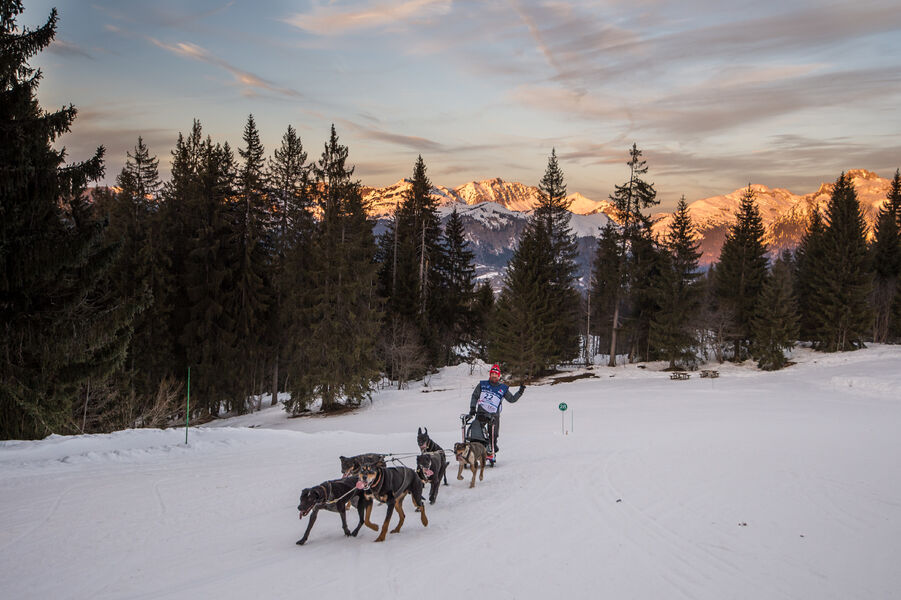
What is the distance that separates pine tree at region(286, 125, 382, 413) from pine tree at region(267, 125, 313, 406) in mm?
2188

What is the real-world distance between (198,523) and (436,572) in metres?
4.10

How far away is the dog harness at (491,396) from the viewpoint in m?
11.6

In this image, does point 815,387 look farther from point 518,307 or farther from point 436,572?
point 436,572

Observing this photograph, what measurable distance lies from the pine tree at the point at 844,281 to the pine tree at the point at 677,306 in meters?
10.8

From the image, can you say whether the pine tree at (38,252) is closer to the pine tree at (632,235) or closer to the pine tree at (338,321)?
the pine tree at (338,321)

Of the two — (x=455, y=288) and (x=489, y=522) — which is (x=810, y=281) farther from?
(x=489, y=522)

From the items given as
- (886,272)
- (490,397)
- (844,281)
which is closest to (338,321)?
(490,397)

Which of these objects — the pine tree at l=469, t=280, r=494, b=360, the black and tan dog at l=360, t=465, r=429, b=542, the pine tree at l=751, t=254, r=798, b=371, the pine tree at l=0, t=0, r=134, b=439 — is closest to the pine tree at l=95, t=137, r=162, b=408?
the pine tree at l=0, t=0, r=134, b=439

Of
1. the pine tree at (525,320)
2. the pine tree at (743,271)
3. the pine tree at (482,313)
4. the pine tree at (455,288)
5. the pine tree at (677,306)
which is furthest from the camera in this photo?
the pine tree at (482,313)

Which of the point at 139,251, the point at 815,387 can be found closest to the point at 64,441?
the point at 139,251

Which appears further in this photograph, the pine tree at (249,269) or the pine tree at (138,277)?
the pine tree at (249,269)

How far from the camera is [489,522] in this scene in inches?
295

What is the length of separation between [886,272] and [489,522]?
60.2 m

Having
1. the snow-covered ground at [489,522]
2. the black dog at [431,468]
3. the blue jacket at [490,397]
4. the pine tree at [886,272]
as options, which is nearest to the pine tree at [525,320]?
the snow-covered ground at [489,522]
